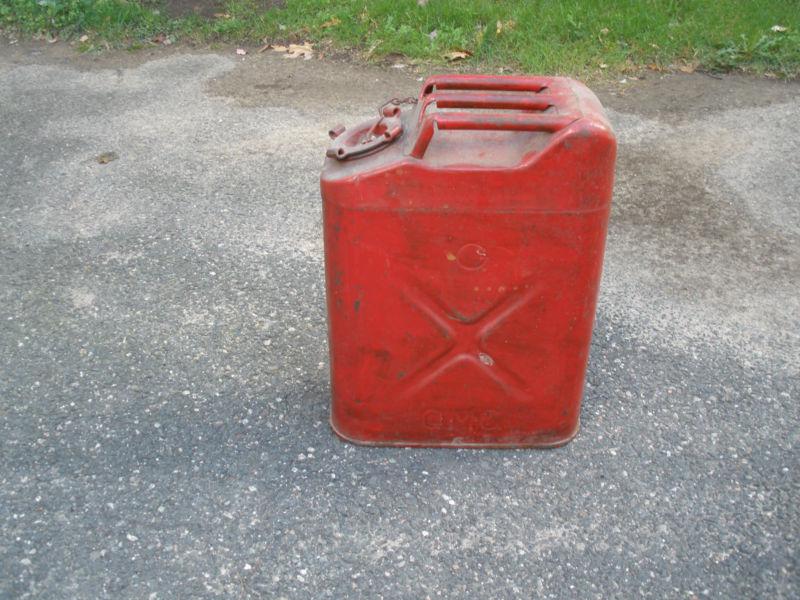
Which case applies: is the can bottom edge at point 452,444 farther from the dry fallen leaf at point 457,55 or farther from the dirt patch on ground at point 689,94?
the dry fallen leaf at point 457,55

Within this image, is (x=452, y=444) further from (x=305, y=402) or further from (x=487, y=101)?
(x=487, y=101)

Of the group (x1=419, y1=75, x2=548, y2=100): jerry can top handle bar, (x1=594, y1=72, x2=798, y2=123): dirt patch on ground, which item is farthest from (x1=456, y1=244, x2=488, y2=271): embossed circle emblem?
(x1=594, y1=72, x2=798, y2=123): dirt patch on ground

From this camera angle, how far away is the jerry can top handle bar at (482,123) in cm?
203

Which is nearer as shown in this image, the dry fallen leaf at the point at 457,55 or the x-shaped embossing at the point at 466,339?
the x-shaped embossing at the point at 466,339

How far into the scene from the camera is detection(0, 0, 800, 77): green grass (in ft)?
16.5

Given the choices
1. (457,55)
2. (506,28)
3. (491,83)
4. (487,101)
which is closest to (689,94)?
(506,28)

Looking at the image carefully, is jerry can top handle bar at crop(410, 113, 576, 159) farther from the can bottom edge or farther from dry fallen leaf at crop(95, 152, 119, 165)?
dry fallen leaf at crop(95, 152, 119, 165)

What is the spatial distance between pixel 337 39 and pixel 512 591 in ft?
13.2

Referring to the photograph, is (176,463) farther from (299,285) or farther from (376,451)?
(299,285)

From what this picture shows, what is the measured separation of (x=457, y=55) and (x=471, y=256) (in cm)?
314

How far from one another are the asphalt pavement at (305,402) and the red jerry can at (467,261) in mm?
172

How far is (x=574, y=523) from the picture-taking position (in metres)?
2.23

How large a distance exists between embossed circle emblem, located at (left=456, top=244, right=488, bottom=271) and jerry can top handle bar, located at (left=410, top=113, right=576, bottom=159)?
0.86 feet

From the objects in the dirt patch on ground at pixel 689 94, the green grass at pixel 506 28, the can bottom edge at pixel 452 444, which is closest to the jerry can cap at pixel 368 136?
the can bottom edge at pixel 452 444
